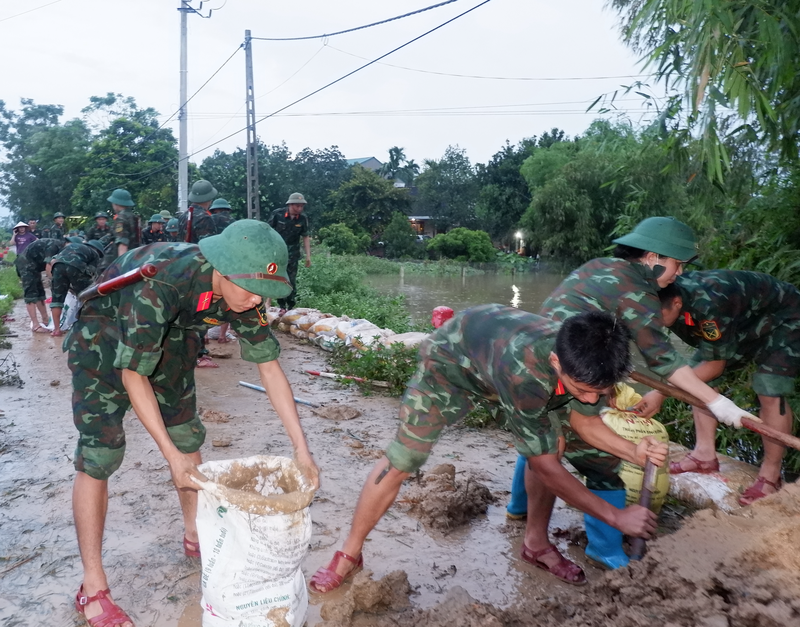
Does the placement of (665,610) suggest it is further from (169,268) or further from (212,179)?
(212,179)

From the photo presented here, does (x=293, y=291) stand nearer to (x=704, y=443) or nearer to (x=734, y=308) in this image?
(x=704, y=443)

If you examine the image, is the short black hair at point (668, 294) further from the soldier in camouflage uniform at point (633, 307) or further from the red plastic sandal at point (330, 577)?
the red plastic sandal at point (330, 577)

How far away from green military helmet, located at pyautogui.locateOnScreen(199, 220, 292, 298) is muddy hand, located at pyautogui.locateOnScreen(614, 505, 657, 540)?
1.46m

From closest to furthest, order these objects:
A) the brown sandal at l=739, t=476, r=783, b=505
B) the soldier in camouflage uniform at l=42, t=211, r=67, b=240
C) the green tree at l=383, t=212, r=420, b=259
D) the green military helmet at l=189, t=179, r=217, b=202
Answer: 1. the brown sandal at l=739, t=476, r=783, b=505
2. the green military helmet at l=189, t=179, r=217, b=202
3. the soldier in camouflage uniform at l=42, t=211, r=67, b=240
4. the green tree at l=383, t=212, r=420, b=259

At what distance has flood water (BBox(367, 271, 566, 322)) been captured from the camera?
17.7 meters

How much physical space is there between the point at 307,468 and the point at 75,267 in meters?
6.95

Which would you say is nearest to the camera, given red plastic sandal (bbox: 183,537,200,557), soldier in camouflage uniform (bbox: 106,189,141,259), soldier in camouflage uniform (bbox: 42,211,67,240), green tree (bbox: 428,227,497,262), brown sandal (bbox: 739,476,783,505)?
red plastic sandal (bbox: 183,537,200,557)

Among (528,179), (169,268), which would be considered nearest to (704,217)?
(169,268)

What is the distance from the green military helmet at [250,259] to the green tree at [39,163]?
38.5 metres

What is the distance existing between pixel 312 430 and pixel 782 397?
3.21 metres

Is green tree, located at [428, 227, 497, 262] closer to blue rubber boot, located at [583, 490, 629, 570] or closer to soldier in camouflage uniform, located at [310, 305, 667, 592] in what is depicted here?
blue rubber boot, located at [583, 490, 629, 570]

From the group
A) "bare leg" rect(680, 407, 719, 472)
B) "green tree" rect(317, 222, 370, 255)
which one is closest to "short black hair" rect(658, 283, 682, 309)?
"bare leg" rect(680, 407, 719, 472)

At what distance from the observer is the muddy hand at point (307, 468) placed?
7.85 feet

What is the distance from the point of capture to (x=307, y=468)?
2428 mm
